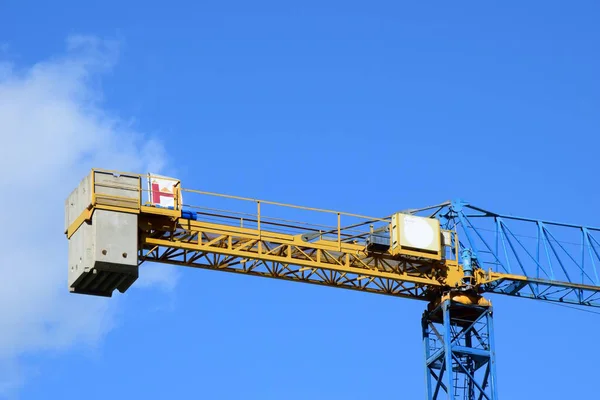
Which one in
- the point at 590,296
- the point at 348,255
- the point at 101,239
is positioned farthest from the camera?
the point at 590,296

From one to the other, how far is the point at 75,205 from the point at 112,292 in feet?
15.0

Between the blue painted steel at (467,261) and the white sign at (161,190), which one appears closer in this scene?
the white sign at (161,190)

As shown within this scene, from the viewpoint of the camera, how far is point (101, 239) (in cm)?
9800

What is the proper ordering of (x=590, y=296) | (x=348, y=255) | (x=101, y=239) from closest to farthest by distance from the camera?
(x=101, y=239) < (x=348, y=255) < (x=590, y=296)

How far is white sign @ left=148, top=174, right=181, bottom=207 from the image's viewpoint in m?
100

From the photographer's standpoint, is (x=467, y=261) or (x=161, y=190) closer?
(x=161, y=190)

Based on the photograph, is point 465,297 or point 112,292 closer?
point 112,292

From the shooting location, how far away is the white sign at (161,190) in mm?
100312

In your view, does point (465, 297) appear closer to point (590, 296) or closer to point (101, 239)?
point (590, 296)

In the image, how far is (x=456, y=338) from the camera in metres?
109

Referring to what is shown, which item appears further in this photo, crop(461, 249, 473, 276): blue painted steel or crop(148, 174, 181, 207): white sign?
crop(461, 249, 473, 276): blue painted steel

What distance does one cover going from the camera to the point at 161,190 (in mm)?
100562

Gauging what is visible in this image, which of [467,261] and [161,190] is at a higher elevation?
[467,261]

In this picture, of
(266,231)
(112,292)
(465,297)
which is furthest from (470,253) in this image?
(112,292)
